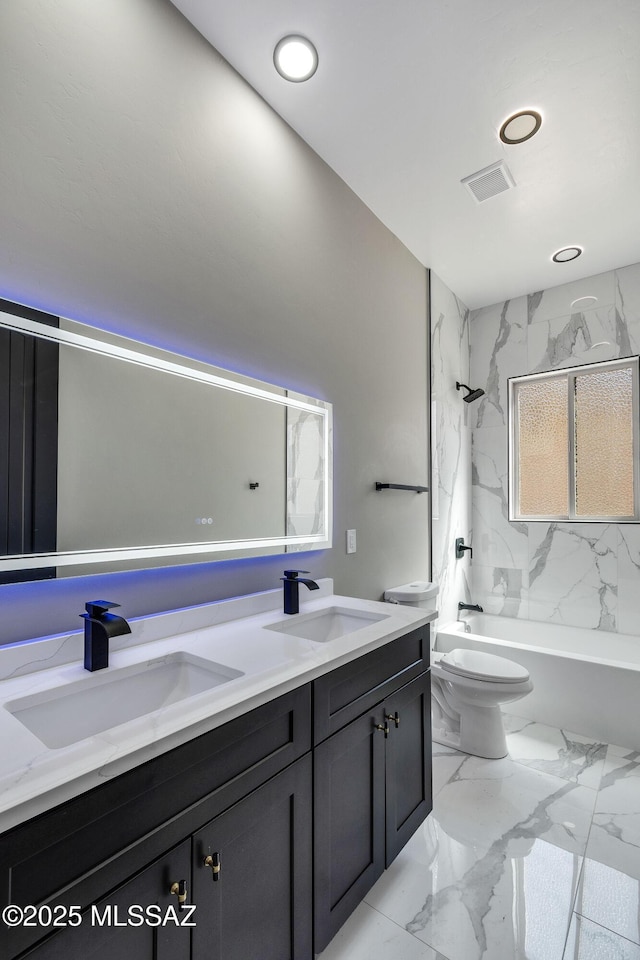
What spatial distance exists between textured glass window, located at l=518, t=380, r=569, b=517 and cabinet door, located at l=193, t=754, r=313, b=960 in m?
2.91

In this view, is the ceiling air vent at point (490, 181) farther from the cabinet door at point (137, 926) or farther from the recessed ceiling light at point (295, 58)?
the cabinet door at point (137, 926)

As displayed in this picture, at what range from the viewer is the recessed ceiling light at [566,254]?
288 centimetres

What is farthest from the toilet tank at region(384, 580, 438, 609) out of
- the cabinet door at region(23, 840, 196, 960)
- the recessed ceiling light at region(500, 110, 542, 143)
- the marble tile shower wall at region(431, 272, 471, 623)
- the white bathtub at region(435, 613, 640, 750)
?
the recessed ceiling light at region(500, 110, 542, 143)

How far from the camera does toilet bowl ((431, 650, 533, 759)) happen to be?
7.25 ft

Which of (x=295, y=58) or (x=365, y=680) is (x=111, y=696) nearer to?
(x=365, y=680)

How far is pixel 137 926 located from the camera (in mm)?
783

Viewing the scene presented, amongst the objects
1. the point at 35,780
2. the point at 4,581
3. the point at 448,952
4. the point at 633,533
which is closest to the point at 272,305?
the point at 4,581

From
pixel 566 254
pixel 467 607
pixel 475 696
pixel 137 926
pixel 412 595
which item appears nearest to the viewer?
pixel 137 926

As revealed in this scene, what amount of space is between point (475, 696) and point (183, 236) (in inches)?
90.4

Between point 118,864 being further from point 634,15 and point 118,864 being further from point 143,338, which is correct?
point 634,15

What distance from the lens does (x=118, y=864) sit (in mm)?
762

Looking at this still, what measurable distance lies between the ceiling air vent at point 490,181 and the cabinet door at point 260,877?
8.27 feet

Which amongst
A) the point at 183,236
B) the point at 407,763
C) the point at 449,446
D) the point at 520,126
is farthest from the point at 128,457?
the point at 449,446

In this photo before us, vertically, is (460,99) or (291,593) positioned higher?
(460,99)
